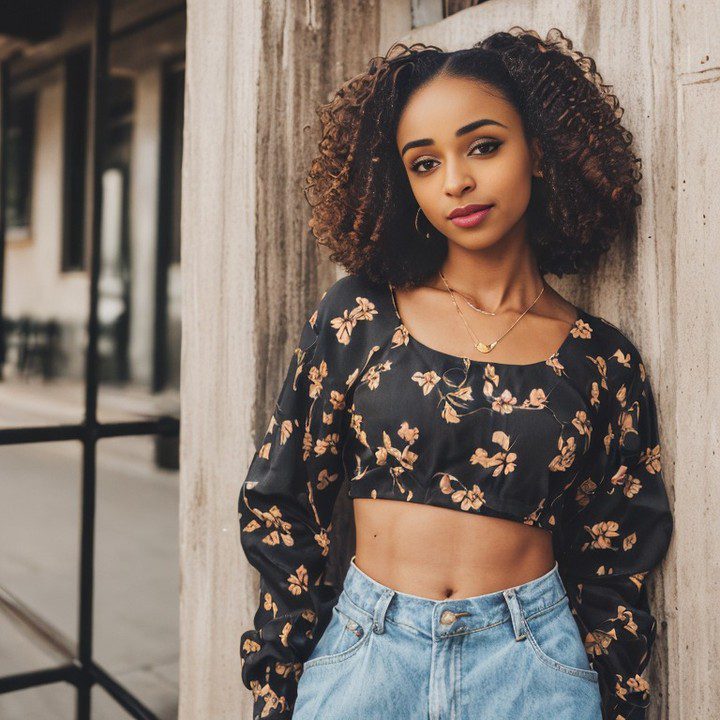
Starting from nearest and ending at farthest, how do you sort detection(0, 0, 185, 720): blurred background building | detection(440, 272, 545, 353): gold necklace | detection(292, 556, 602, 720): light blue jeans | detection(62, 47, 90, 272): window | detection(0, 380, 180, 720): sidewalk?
detection(292, 556, 602, 720): light blue jeans, detection(440, 272, 545, 353): gold necklace, detection(0, 0, 185, 720): blurred background building, detection(0, 380, 180, 720): sidewalk, detection(62, 47, 90, 272): window

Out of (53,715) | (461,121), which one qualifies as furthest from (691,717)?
(53,715)

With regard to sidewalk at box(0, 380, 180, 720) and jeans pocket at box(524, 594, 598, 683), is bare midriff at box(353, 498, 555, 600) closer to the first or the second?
jeans pocket at box(524, 594, 598, 683)

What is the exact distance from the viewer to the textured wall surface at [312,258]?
5.04 feet

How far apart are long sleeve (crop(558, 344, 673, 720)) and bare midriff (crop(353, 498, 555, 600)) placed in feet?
0.57

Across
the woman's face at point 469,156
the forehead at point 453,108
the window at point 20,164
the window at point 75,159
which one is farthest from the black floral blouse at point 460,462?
the window at point 20,164

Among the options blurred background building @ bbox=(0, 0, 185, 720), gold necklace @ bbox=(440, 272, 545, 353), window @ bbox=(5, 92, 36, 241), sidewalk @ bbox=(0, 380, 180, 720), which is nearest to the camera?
gold necklace @ bbox=(440, 272, 545, 353)

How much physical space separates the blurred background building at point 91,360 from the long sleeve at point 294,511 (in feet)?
3.19

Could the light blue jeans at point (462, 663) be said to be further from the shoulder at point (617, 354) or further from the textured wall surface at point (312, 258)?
the shoulder at point (617, 354)

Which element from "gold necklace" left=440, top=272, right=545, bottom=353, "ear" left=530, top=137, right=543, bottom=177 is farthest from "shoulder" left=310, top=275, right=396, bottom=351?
"ear" left=530, top=137, right=543, bottom=177

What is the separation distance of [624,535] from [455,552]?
1.18ft

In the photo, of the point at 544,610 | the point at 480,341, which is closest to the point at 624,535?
the point at 544,610

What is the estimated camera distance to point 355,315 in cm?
172

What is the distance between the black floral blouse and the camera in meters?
1.54

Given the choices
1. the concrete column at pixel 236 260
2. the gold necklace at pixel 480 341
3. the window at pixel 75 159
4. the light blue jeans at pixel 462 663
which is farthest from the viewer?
the window at pixel 75 159
